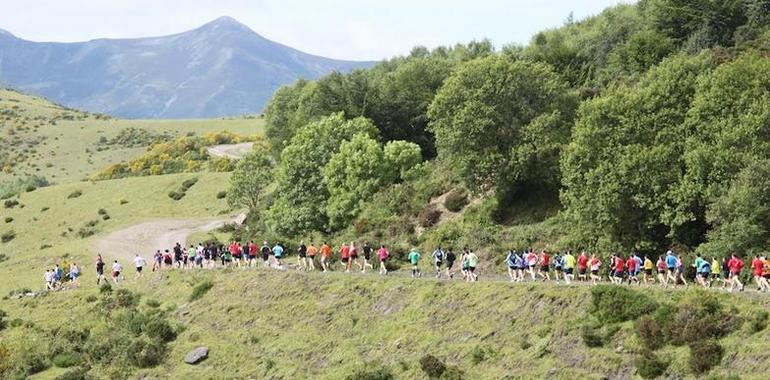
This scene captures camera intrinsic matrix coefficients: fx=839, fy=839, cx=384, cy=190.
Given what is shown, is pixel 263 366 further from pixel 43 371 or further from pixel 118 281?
pixel 118 281

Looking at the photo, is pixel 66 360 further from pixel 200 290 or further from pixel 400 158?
pixel 400 158

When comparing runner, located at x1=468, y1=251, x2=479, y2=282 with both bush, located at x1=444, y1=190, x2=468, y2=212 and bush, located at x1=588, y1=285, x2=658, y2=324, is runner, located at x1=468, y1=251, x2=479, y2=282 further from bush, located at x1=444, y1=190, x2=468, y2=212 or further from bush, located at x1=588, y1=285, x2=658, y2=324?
bush, located at x1=444, y1=190, x2=468, y2=212

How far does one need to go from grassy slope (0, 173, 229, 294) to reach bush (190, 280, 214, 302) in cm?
3491

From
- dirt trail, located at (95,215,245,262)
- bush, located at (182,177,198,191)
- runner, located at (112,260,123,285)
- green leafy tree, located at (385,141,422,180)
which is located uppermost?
green leafy tree, located at (385,141,422,180)

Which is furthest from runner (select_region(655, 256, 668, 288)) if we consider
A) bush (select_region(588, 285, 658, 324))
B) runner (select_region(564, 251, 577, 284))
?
runner (select_region(564, 251, 577, 284))

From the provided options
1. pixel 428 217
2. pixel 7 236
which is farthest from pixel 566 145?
pixel 7 236

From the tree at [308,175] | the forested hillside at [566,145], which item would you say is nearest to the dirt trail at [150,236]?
the forested hillside at [566,145]

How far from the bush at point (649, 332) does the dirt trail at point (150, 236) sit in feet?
189

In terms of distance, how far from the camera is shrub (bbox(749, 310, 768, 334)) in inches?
1112

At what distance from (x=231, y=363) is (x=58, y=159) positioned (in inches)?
5875

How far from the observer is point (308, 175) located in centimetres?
7388

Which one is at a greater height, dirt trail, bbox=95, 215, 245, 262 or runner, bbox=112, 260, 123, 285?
runner, bbox=112, 260, 123, 285

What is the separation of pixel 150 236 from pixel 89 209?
913 inches

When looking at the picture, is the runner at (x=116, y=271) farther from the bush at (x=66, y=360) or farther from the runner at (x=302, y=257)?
the runner at (x=302, y=257)
